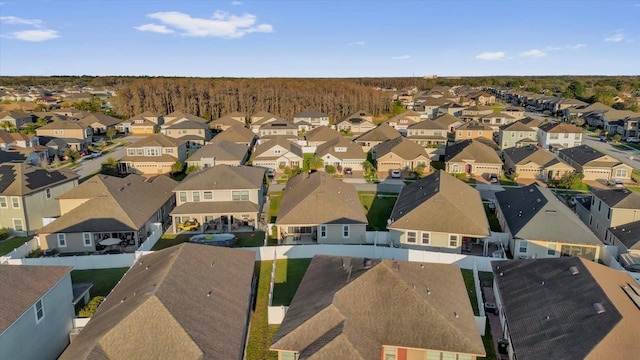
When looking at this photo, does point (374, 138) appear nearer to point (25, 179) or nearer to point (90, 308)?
point (25, 179)

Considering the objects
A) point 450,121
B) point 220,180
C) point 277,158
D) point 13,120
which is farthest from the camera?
point 13,120

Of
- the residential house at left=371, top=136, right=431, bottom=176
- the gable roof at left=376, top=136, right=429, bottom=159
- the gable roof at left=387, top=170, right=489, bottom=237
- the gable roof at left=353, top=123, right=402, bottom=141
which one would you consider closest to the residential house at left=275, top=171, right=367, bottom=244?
the gable roof at left=387, top=170, right=489, bottom=237

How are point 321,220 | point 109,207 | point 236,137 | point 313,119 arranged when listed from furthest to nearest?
point 313,119
point 236,137
point 109,207
point 321,220

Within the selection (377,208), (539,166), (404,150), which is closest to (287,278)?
(377,208)

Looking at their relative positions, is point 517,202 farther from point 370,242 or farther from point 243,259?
point 243,259

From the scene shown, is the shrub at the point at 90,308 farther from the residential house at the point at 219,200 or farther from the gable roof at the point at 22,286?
the residential house at the point at 219,200

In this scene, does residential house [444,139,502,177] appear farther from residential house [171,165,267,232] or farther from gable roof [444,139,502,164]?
residential house [171,165,267,232]
